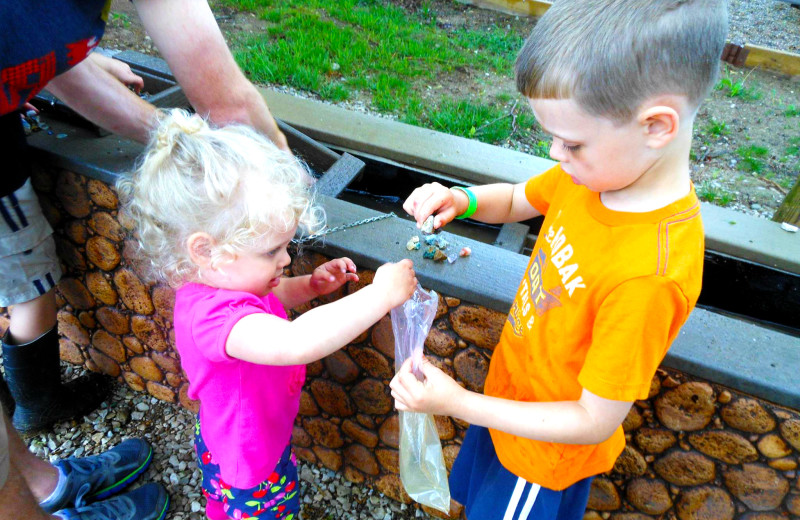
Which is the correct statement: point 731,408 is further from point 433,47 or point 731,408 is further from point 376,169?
point 433,47

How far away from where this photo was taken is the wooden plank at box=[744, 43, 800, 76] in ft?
18.8

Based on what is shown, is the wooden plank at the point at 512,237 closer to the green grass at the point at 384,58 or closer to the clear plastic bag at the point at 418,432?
the clear plastic bag at the point at 418,432

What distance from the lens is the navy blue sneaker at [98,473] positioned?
6.78ft

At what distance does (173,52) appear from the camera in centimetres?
155

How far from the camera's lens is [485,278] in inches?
65.3

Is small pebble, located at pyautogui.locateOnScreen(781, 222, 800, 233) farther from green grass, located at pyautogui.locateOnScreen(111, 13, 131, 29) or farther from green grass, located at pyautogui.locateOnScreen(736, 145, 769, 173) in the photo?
green grass, located at pyautogui.locateOnScreen(111, 13, 131, 29)

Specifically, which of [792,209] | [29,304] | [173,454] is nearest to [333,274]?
[29,304]

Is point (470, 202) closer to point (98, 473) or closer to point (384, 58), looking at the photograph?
point (98, 473)

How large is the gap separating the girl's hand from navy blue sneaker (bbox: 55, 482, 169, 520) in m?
1.21

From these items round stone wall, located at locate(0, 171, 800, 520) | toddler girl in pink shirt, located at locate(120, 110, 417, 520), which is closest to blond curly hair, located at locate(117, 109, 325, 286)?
toddler girl in pink shirt, located at locate(120, 110, 417, 520)

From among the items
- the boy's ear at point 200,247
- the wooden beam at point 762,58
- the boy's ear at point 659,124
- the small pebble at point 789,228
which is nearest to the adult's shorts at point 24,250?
the boy's ear at point 200,247

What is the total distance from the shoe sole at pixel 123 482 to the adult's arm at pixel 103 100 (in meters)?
1.33

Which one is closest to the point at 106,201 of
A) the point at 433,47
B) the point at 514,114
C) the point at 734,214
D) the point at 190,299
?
the point at 190,299

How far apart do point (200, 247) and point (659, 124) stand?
1.00m
